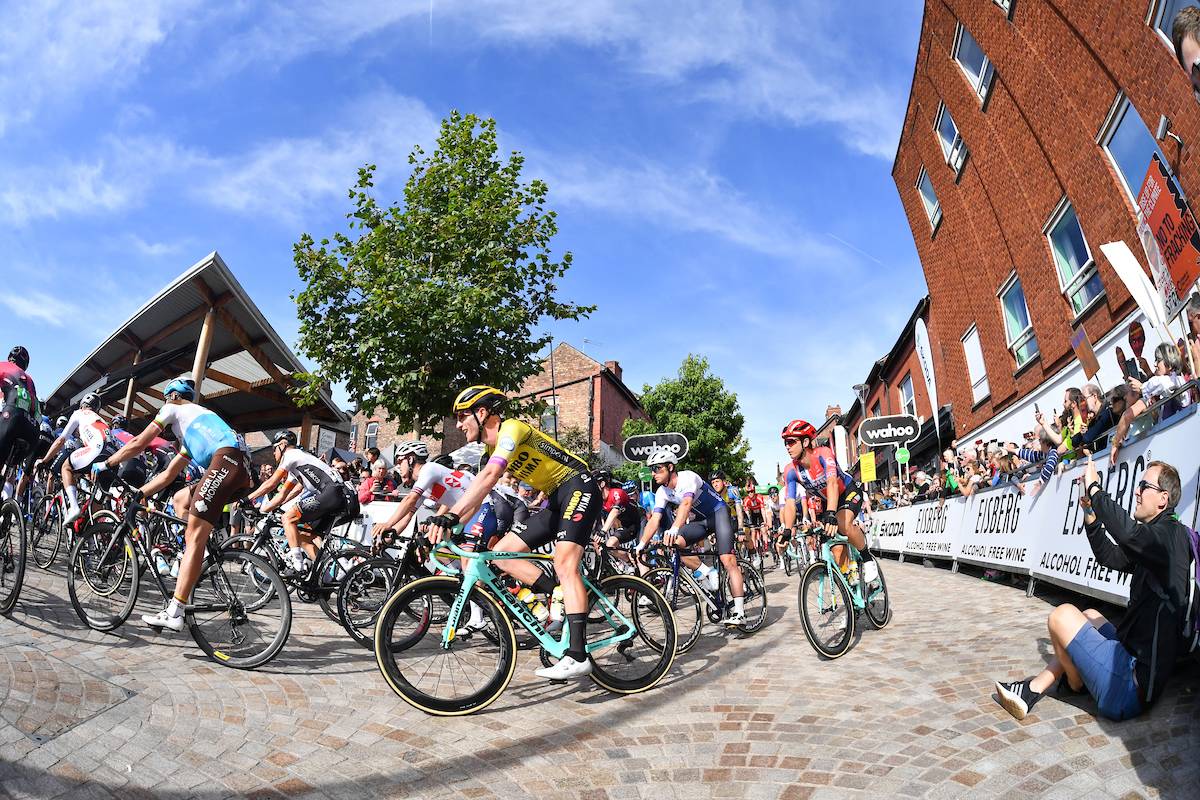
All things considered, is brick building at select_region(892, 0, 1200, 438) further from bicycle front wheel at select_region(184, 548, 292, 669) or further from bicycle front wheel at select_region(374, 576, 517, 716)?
bicycle front wheel at select_region(184, 548, 292, 669)

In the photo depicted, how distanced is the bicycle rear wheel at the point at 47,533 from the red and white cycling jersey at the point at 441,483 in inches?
187

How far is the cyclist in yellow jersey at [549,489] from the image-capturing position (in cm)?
451

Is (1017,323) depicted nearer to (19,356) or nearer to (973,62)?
(973,62)

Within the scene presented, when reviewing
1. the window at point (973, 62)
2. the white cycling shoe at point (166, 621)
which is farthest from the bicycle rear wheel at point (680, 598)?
the window at point (973, 62)

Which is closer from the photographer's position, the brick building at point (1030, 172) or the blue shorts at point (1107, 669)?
the blue shorts at point (1107, 669)

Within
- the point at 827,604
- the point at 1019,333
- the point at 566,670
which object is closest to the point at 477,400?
the point at 566,670

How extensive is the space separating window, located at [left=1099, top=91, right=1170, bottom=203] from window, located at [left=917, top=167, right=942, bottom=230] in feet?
31.6

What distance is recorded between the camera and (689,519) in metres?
7.73

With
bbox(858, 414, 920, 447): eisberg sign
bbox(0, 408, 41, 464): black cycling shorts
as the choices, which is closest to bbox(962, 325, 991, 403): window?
bbox(858, 414, 920, 447): eisberg sign

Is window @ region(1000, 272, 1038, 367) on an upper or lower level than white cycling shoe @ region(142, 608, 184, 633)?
upper

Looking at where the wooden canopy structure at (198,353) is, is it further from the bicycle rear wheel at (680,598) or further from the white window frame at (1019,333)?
the white window frame at (1019,333)

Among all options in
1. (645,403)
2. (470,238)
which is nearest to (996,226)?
(470,238)

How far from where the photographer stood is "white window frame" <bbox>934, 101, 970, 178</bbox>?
63.5 feet

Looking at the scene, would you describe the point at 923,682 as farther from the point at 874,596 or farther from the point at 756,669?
the point at 874,596
